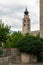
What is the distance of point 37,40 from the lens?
25.2m

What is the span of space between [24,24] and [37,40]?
366 ft

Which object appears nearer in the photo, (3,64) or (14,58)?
(3,64)

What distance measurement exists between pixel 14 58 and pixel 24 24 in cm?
11263

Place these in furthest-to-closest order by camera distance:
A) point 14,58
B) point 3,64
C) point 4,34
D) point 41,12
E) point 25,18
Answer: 1. point 25,18
2. point 41,12
3. point 4,34
4. point 14,58
5. point 3,64

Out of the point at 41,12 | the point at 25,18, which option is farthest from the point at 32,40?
the point at 25,18

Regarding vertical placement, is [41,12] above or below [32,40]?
above

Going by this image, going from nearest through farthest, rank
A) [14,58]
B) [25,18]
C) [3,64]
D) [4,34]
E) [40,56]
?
[3,64] → [14,58] → [40,56] → [4,34] → [25,18]

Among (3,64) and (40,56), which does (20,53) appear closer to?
(40,56)

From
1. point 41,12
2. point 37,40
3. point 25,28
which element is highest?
point 41,12

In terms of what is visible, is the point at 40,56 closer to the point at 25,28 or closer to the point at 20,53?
the point at 20,53

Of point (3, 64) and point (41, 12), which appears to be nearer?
point (3, 64)

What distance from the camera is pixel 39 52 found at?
82.9 feet

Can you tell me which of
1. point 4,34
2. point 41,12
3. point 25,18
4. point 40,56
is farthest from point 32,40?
point 25,18

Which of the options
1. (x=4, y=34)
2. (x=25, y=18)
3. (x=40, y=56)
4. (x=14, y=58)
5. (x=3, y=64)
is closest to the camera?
(x=3, y=64)
